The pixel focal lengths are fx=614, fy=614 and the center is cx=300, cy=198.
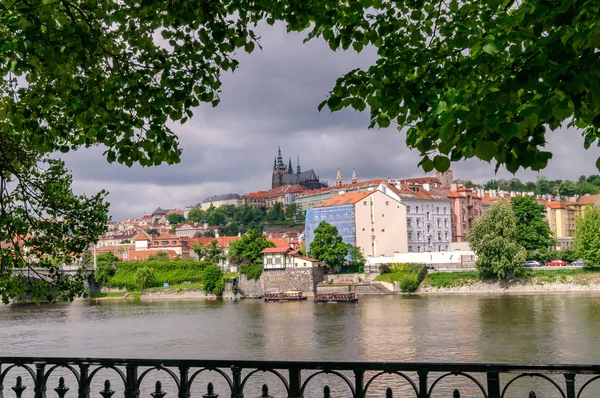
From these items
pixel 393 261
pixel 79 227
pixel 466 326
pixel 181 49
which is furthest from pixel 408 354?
pixel 393 261

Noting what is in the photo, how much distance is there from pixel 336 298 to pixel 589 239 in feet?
88.3

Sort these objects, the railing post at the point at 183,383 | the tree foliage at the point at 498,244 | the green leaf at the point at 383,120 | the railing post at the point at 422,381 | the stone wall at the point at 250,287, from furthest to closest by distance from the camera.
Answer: the stone wall at the point at 250,287 → the tree foliage at the point at 498,244 → the green leaf at the point at 383,120 → the railing post at the point at 183,383 → the railing post at the point at 422,381

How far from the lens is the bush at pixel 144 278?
8856 centimetres

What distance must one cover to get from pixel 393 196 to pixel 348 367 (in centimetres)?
8798

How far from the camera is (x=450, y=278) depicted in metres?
68.8

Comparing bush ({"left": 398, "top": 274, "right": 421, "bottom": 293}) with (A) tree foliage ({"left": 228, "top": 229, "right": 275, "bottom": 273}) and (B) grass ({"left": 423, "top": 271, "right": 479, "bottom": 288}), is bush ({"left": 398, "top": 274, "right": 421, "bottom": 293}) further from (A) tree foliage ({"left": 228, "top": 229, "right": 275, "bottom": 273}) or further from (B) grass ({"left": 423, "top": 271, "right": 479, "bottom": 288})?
(A) tree foliage ({"left": 228, "top": 229, "right": 275, "bottom": 273})

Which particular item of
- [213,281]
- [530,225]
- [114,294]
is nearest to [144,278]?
[114,294]

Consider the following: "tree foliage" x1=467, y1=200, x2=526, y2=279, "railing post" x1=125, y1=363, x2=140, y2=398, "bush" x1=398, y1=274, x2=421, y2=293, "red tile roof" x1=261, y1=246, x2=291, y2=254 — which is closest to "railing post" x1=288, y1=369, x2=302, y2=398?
"railing post" x1=125, y1=363, x2=140, y2=398

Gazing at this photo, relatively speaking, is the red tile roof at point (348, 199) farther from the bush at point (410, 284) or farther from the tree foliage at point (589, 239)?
the tree foliage at point (589, 239)

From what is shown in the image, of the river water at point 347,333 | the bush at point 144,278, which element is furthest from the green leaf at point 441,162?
the bush at point 144,278

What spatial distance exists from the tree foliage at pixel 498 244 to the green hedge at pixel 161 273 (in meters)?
41.7

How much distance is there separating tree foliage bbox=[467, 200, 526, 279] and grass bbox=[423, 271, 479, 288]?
7.80 feet

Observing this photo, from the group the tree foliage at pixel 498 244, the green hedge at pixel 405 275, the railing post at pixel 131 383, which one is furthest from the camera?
the green hedge at pixel 405 275

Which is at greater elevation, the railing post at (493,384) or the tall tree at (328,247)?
the tall tree at (328,247)
